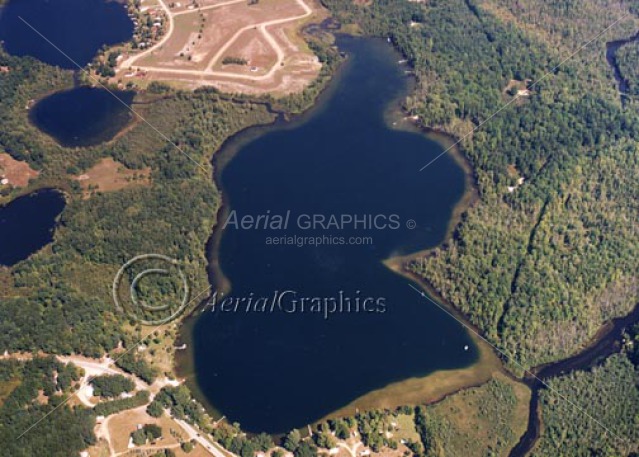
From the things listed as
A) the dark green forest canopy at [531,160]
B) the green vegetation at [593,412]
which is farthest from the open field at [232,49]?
the green vegetation at [593,412]

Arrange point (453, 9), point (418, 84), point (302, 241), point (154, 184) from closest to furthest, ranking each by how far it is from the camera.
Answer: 1. point (302, 241)
2. point (154, 184)
3. point (418, 84)
4. point (453, 9)

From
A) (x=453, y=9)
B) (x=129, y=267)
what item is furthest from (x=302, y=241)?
(x=453, y=9)

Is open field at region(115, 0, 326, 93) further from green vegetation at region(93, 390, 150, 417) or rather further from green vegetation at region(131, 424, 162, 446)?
green vegetation at region(131, 424, 162, 446)

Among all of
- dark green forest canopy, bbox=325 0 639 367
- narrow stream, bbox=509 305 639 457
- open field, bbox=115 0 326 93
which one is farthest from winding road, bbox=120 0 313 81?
narrow stream, bbox=509 305 639 457

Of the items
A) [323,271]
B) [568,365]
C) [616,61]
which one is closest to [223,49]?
[323,271]

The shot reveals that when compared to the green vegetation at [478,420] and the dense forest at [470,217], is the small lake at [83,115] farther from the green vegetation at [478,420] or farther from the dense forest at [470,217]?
the green vegetation at [478,420]

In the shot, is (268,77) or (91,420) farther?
(268,77)

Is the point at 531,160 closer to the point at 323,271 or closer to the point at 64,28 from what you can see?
the point at 323,271

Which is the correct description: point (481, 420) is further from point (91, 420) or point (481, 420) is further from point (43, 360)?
point (43, 360)
